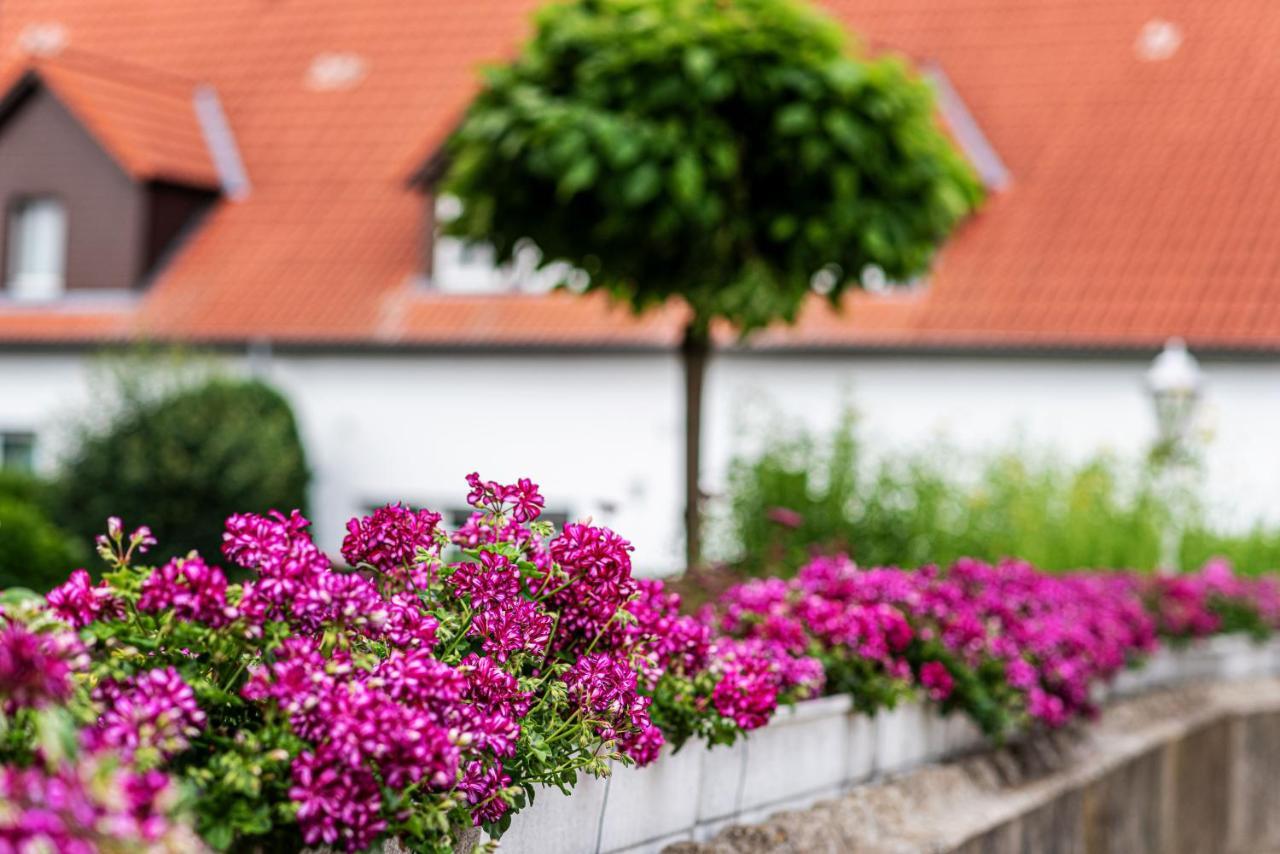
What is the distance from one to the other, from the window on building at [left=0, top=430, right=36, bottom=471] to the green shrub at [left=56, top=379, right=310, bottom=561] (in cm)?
505

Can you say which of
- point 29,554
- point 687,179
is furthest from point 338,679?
point 29,554

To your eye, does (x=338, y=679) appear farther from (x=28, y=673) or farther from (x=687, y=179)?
(x=687, y=179)

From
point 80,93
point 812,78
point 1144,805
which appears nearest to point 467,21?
point 80,93

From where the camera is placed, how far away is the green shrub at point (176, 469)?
18.4m

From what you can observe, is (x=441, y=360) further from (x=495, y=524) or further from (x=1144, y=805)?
(x=495, y=524)

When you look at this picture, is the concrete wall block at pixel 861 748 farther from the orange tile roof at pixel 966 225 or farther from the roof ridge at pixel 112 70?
the roof ridge at pixel 112 70

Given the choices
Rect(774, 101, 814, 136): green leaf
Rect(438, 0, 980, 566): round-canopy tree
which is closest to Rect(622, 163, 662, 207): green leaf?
Rect(438, 0, 980, 566): round-canopy tree

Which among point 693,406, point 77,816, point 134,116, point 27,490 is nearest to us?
point 77,816

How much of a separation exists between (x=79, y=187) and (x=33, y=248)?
1.09 meters

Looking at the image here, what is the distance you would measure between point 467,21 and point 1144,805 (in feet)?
62.1

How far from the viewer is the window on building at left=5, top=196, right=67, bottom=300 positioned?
23.9m

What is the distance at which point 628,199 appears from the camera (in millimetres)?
9305

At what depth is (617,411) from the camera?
20891mm

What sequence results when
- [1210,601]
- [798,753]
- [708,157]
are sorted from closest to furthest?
[798,753]
[708,157]
[1210,601]
